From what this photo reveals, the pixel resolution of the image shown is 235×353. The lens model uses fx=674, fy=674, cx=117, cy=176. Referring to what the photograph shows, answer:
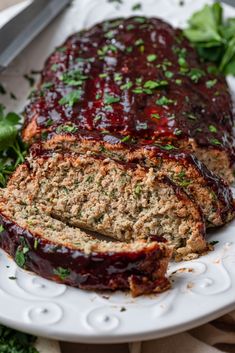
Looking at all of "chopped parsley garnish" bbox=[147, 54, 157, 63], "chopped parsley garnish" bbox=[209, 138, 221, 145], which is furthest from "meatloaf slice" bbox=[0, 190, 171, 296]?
"chopped parsley garnish" bbox=[147, 54, 157, 63]

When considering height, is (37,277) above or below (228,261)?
above

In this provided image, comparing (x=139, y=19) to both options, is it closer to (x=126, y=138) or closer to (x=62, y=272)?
(x=126, y=138)

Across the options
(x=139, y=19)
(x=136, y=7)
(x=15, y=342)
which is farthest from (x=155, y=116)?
(x=136, y=7)

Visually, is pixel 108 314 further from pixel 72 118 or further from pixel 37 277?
pixel 72 118

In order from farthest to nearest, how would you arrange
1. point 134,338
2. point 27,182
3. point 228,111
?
point 228,111, point 27,182, point 134,338

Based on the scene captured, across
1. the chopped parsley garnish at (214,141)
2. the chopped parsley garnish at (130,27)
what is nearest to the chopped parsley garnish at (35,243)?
the chopped parsley garnish at (214,141)

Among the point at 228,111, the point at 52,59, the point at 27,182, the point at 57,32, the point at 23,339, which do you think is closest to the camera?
the point at 23,339

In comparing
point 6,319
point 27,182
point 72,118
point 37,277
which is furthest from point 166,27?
point 6,319
